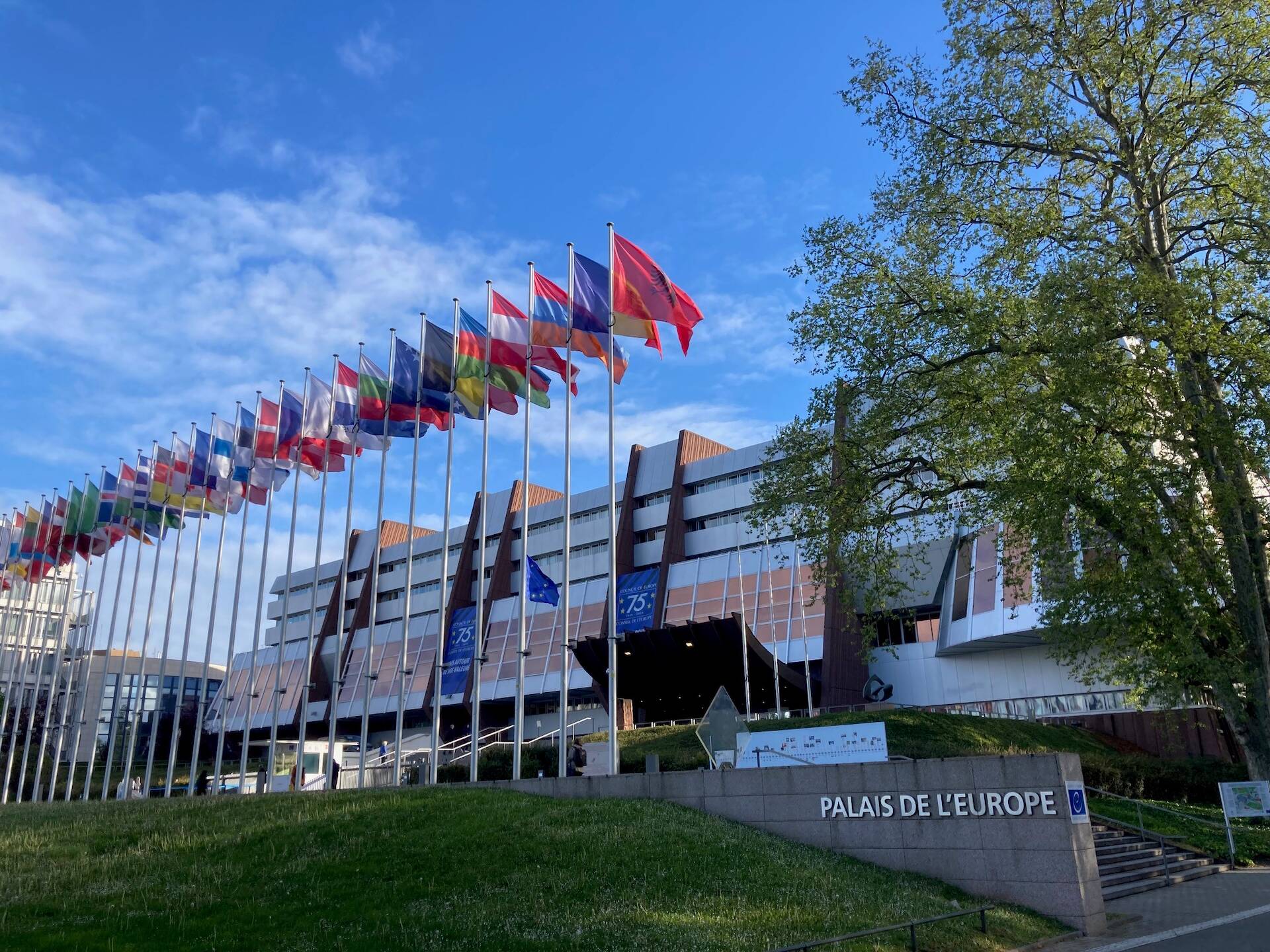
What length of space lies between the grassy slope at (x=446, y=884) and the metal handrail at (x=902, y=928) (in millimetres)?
179

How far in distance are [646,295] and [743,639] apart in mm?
20072

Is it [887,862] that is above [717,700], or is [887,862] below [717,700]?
below

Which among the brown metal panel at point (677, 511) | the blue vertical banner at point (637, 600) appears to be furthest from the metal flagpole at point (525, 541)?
the brown metal panel at point (677, 511)

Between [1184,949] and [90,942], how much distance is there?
12.7 meters

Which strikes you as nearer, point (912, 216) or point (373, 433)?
point (912, 216)

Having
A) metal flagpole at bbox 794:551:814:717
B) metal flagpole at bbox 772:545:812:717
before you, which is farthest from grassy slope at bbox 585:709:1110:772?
metal flagpole at bbox 772:545:812:717

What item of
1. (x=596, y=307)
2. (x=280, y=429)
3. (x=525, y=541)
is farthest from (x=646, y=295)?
(x=280, y=429)

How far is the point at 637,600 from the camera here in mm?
55000

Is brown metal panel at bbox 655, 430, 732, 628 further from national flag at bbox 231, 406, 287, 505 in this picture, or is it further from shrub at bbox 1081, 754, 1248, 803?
shrub at bbox 1081, 754, 1248, 803

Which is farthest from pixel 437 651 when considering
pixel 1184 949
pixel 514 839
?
pixel 1184 949

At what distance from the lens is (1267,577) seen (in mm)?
18922

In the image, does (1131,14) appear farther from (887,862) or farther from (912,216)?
(887,862)

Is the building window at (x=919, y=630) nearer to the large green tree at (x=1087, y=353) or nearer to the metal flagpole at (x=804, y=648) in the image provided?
the metal flagpole at (x=804, y=648)

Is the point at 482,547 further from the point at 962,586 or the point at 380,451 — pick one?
the point at 962,586
